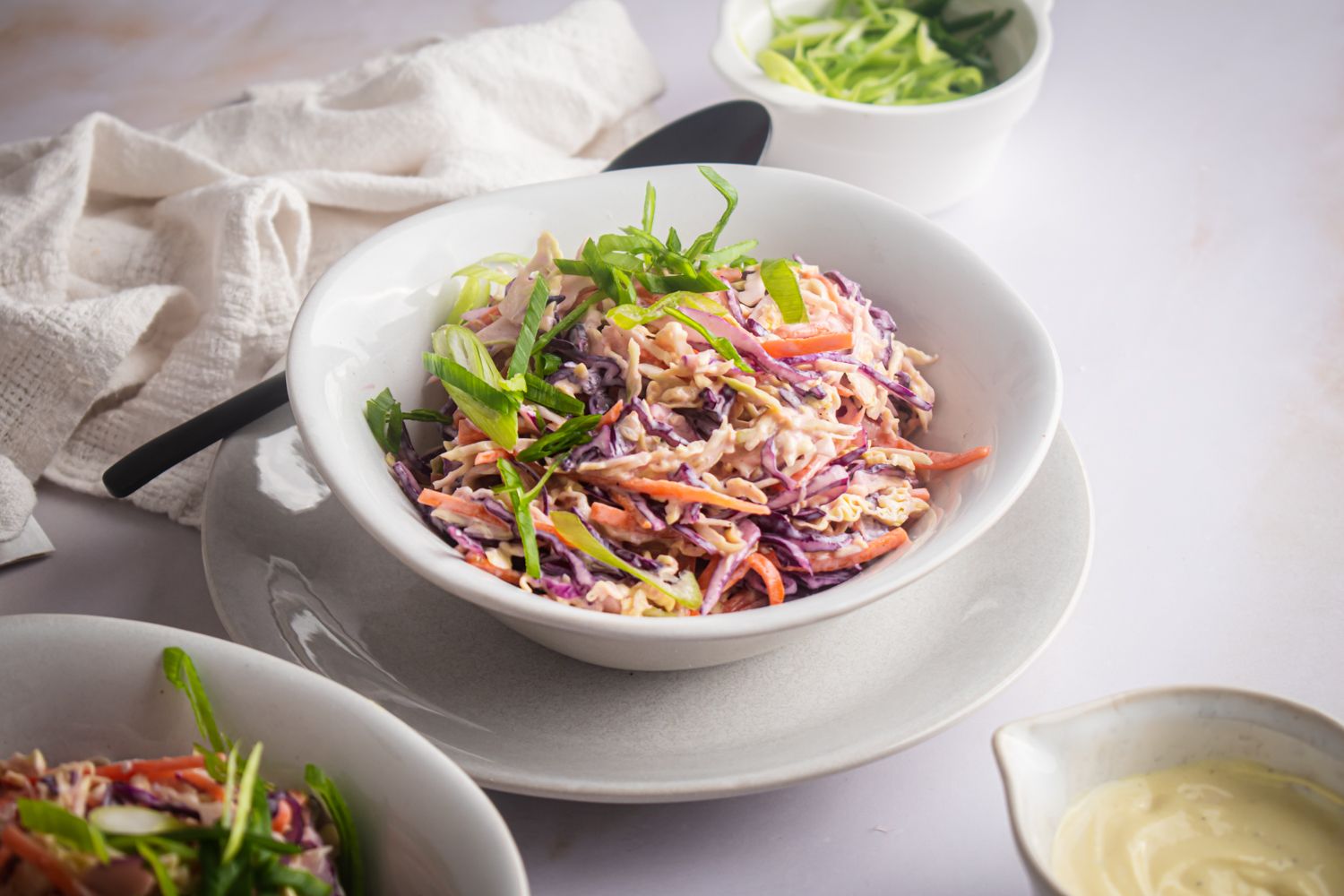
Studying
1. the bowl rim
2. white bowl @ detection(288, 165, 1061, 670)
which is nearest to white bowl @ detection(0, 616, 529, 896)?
white bowl @ detection(288, 165, 1061, 670)

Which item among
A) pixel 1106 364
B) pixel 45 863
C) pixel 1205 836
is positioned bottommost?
pixel 1106 364

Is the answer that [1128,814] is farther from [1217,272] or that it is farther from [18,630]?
[1217,272]

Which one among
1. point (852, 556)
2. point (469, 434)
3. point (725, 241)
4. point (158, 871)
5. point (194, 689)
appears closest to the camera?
point (158, 871)

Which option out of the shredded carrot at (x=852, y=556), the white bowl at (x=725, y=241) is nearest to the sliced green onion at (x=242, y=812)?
the white bowl at (x=725, y=241)

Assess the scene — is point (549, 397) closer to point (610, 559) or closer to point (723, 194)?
point (610, 559)

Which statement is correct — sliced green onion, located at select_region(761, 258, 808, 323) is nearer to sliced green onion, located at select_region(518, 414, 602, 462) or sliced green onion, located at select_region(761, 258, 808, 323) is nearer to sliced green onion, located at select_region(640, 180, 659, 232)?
sliced green onion, located at select_region(640, 180, 659, 232)

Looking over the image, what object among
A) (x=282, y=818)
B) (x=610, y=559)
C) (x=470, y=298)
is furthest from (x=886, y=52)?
(x=282, y=818)

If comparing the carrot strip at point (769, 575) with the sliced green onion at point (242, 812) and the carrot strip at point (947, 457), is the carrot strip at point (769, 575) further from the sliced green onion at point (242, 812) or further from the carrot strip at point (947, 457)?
the sliced green onion at point (242, 812)
